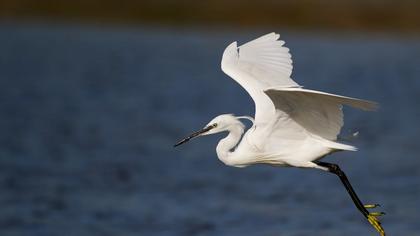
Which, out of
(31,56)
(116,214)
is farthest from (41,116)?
(31,56)

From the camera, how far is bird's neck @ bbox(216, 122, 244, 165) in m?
8.02

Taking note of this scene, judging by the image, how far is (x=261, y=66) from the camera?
8.59m

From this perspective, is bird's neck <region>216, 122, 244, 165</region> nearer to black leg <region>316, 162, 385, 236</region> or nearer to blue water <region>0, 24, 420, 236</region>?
black leg <region>316, 162, 385, 236</region>

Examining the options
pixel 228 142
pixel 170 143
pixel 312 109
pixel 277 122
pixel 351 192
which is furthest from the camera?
pixel 170 143

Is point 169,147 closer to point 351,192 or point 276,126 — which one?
point 351,192

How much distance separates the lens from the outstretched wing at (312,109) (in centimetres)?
722

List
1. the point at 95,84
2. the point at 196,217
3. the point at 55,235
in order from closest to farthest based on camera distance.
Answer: the point at 55,235
the point at 196,217
the point at 95,84

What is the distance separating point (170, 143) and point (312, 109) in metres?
7.92

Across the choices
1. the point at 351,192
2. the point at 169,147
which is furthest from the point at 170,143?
the point at 351,192

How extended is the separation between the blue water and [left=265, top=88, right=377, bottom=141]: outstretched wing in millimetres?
3041

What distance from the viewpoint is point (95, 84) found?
21.4 metres

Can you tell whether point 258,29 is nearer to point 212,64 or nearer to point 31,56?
point 212,64

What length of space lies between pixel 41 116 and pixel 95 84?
427 cm

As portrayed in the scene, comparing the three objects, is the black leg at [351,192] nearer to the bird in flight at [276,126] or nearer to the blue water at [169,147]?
the bird in flight at [276,126]
